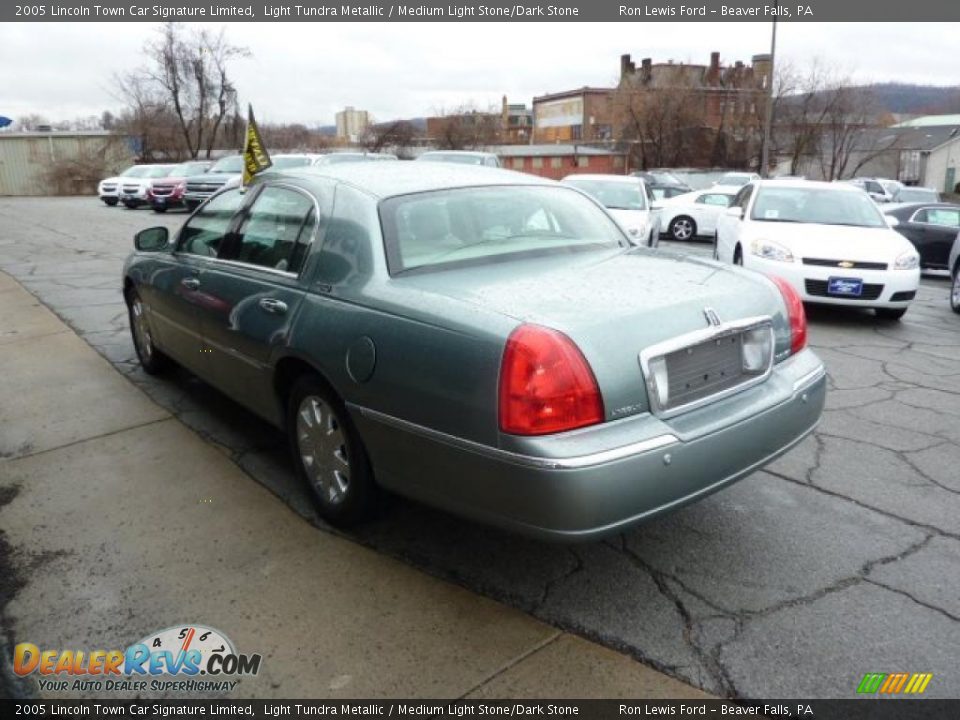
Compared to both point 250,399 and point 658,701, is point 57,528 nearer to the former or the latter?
point 250,399

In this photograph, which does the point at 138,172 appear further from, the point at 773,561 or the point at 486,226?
the point at 773,561

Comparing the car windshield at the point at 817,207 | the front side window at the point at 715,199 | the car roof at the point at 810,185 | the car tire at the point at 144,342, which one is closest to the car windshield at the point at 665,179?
the front side window at the point at 715,199

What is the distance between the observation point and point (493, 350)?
249 centimetres

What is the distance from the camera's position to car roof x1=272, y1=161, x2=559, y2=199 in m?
3.53

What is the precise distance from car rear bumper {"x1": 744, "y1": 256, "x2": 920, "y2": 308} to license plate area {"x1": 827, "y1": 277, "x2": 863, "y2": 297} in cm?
3

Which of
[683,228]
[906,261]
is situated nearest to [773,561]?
[906,261]

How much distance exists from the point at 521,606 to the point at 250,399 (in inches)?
72.9

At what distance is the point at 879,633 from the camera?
2.59 metres

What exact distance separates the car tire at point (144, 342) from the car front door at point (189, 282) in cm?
49

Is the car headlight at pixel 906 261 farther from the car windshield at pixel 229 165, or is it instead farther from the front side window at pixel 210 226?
the car windshield at pixel 229 165

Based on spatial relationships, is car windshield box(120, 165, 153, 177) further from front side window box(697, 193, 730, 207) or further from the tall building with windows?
the tall building with windows

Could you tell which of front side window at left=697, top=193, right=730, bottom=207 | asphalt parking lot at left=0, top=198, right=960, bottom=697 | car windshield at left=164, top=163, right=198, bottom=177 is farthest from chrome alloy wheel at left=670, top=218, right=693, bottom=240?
car windshield at left=164, top=163, right=198, bottom=177

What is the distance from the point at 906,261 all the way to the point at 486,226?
19.2 feet

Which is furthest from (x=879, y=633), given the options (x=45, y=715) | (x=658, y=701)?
(x=45, y=715)
